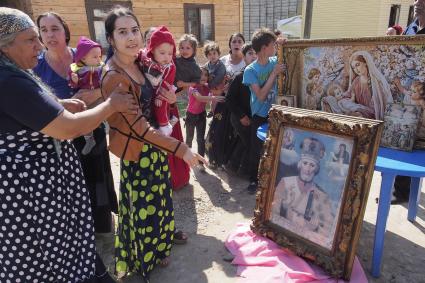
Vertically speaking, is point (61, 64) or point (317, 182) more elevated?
point (61, 64)

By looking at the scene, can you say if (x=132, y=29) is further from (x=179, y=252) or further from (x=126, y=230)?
(x=179, y=252)

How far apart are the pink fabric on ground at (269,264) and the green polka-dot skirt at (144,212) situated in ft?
2.00

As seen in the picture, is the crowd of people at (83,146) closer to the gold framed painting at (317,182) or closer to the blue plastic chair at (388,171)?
the gold framed painting at (317,182)

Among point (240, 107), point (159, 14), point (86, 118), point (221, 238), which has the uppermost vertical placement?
point (159, 14)

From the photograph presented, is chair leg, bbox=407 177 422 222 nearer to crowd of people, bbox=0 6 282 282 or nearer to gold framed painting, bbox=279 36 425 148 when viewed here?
gold framed painting, bbox=279 36 425 148

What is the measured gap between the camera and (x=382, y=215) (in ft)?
7.08

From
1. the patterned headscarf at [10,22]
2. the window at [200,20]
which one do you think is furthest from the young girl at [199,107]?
the window at [200,20]

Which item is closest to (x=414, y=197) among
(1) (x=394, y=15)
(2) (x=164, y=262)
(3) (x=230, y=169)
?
(3) (x=230, y=169)

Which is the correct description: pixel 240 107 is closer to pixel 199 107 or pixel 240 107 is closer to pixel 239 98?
pixel 239 98

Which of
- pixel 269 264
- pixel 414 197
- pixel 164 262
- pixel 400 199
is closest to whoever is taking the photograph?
pixel 269 264

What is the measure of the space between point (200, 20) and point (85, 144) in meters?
8.44

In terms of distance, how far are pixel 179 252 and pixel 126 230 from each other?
0.59 meters

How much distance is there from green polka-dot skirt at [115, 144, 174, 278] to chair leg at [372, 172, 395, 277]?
4.79ft

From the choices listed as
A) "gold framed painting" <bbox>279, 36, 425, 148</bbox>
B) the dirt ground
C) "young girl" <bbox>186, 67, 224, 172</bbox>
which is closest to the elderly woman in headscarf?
the dirt ground
